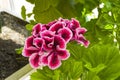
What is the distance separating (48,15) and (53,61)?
0.47 m

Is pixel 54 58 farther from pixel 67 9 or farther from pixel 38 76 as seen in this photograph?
pixel 67 9

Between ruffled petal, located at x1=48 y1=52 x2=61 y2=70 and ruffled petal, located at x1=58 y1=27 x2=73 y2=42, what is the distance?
39 millimetres

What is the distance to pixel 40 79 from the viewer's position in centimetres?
50

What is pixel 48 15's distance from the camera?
96 centimetres

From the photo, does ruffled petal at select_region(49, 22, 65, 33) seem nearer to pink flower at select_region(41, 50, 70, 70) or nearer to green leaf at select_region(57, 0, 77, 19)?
pink flower at select_region(41, 50, 70, 70)

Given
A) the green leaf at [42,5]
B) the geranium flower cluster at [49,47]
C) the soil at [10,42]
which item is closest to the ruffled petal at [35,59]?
the geranium flower cluster at [49,47]

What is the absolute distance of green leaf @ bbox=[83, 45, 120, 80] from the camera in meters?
0.49

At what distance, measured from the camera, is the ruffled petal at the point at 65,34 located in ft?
1.73

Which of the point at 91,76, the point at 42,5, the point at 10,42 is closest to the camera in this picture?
the point at 91,76

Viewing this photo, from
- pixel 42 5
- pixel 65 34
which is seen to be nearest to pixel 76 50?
pixel 65 34

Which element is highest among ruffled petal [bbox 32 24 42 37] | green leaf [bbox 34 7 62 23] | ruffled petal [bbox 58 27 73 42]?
green leaf [bbox 34 7 62 23]

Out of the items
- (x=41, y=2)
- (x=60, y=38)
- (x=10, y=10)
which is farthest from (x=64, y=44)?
(x=10, y=10)

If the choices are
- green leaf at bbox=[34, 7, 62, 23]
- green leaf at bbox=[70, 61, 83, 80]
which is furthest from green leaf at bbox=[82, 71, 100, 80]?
green leaf at bbox=[34, 7, 62, 23]

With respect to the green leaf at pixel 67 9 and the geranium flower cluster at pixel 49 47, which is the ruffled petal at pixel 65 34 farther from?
the green leaf at pixel 67 9
